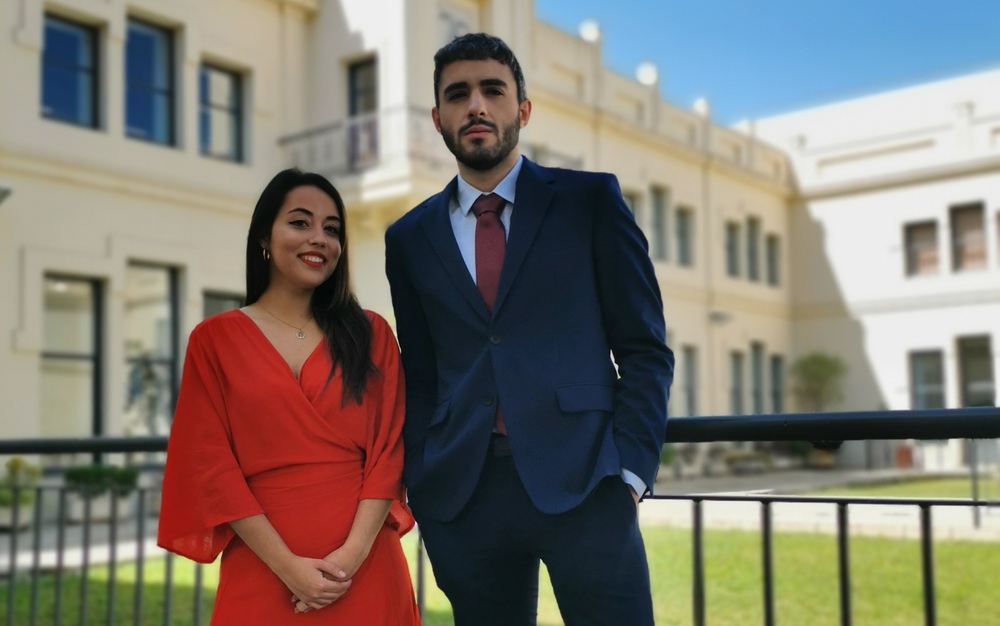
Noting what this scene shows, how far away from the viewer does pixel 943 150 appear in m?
25.0

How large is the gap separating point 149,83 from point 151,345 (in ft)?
11.9

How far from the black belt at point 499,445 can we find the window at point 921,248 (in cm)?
2600

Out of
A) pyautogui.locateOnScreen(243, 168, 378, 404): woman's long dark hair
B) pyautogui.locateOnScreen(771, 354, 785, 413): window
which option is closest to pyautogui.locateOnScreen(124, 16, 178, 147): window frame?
pyautogui.locateOnScreen(243, 168, 378, 404): woman's long dark hair

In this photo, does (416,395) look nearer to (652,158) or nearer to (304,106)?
(304,106)

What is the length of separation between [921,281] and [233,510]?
1032 inches

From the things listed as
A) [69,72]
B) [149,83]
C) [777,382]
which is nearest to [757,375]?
[777,382]

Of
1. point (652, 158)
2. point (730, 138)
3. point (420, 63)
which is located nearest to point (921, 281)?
point (730, 138)

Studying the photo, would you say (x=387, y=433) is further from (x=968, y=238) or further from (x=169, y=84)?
(x=968, y=238)

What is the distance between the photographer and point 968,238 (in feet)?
81.9

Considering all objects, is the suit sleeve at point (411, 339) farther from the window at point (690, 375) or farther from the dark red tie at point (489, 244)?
the window at point (690, 375)

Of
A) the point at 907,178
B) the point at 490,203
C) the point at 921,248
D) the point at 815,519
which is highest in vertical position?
the point at 907,178

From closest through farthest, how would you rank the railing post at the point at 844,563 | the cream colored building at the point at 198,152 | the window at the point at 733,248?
the railing post at the point at 844,563
the cream colored building at the point at 198,152
the window at the point at 733,248

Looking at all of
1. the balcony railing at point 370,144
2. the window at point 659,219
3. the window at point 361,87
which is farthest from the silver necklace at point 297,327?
the window at point 659,219

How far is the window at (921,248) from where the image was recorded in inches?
1006
